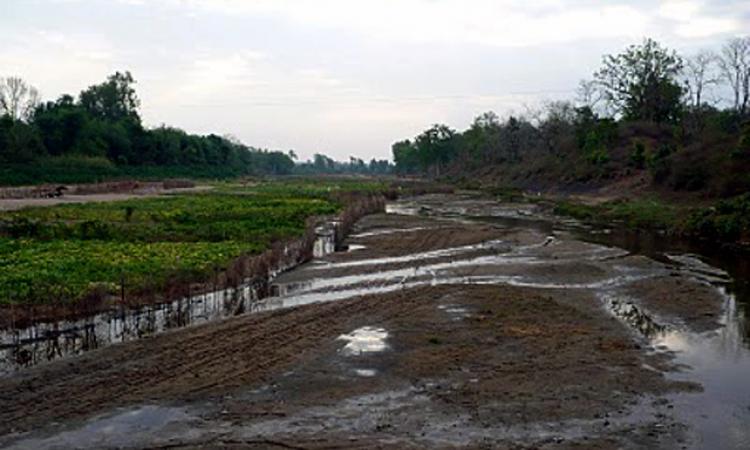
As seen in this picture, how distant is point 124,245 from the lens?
114ft

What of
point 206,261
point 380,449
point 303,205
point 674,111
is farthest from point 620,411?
point 674,111

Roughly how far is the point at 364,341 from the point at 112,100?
454 feet

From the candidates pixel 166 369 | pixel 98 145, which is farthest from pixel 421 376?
pixel 98 145

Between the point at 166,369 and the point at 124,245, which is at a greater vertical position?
the point at 124,245

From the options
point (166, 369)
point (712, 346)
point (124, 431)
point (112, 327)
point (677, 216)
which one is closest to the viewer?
point (124, 431)

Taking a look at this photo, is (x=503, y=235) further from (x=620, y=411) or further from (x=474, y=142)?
(x=474, y=142)

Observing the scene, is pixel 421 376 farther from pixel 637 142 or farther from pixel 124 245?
pixel 637 142

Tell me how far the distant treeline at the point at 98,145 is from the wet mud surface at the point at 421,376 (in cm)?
8210

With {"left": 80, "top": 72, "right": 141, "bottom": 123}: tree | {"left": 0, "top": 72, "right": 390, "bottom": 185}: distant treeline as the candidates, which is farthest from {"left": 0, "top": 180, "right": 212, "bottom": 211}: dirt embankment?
{"left": 80, "top": 72, "right": 141, "bottom": 123}: tree

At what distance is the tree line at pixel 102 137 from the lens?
10094 centimetres

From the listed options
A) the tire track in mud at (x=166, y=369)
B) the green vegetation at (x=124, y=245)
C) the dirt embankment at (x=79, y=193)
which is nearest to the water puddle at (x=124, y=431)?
the tire track in mud at (x=166, y=369)

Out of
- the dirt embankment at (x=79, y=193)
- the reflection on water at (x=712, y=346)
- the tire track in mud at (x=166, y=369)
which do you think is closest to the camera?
the reflection on water at (x=712, y=346)

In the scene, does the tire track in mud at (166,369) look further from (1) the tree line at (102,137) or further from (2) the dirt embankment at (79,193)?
(1) the tree line at (102,137)

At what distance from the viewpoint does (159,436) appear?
42.5ft
